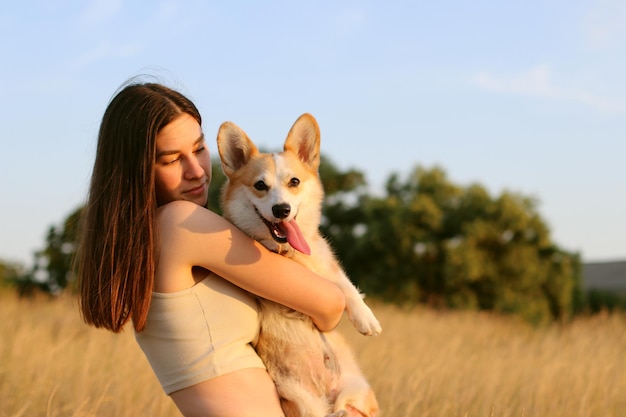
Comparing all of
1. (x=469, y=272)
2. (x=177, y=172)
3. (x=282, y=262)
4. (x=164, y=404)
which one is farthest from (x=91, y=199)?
(x=469, y=272)

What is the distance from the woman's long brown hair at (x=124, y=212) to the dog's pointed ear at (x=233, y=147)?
0.56 feet

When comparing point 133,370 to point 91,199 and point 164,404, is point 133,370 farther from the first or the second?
point 91,199

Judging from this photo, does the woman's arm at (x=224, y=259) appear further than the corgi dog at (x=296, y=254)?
No

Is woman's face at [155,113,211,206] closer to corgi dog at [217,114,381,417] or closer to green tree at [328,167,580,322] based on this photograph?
corgi dog at [217,114,381,417]

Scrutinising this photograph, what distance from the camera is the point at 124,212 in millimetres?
2371

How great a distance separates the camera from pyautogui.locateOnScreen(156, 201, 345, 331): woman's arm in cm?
225

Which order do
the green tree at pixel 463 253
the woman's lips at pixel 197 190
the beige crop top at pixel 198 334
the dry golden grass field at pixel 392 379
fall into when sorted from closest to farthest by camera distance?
1. the beige crop top at pixel 198 334
2. the woman's lips at pixel 197 190
3. the dry golden grass field at pixel 392 379
4. the green tree at pixel 463 253

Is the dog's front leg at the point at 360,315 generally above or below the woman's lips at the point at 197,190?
below

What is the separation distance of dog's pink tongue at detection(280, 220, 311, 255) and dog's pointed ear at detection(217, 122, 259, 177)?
37 cm

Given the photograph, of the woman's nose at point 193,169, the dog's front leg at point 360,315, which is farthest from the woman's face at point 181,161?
the dog's front leg at point 360,315

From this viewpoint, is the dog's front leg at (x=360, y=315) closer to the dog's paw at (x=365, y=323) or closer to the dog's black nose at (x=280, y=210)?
the dog's paw at (x=365, y=323)

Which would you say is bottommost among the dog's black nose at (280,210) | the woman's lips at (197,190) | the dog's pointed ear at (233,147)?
the dog's black nose at (280,210)

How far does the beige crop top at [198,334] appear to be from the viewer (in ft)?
7.32

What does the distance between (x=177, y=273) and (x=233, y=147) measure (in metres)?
0.71
